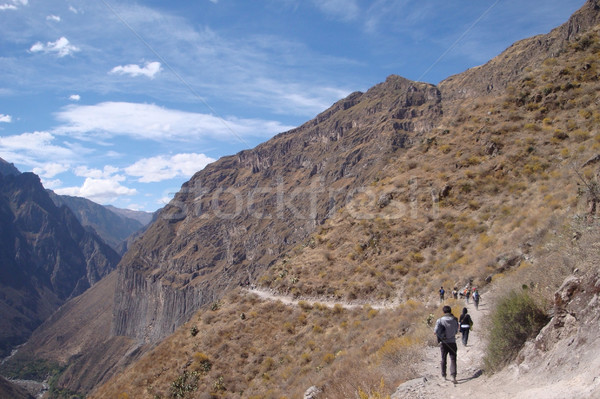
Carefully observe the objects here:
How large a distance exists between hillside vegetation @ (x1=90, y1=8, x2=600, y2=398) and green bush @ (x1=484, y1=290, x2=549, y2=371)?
0.36 metres

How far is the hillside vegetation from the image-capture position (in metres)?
12.5

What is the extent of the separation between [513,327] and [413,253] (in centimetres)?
1442

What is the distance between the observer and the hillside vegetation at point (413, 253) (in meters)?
12.5

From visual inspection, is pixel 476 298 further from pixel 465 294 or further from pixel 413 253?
pixel 413 253

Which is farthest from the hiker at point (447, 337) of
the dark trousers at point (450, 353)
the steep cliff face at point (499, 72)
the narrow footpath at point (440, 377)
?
the steep cliff face at point (499, 72)

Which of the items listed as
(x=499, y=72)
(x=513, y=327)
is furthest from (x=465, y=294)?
(x=499, y=72)

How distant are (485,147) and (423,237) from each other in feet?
28.8

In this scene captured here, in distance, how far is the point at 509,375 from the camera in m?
6.46

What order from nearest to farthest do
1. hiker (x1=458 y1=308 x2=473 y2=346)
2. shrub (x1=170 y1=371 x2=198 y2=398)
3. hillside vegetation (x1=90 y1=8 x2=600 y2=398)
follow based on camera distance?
1. hiker (x1=458 y1=308 x2=473 y2=346)
2. hillside vegetation (x1=90 y1=8 x2=600 y2=398)
3. shrub (x1=170 y1=371 x2=198 y2=398)

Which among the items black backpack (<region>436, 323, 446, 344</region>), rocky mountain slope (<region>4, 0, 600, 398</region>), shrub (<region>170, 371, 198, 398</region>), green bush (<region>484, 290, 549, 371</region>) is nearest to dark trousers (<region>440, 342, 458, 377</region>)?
black backpack (<region>436, 323, 446, 344</region>)

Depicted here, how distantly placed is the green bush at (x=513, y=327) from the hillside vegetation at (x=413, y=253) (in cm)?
36

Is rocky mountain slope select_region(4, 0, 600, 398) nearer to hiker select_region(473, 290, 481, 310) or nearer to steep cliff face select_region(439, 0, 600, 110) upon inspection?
hiker select_region(473, 290, 481, 310)

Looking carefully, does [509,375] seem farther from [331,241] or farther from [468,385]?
[331,241]

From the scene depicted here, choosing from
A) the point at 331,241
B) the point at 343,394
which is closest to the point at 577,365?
the point at 343,394
